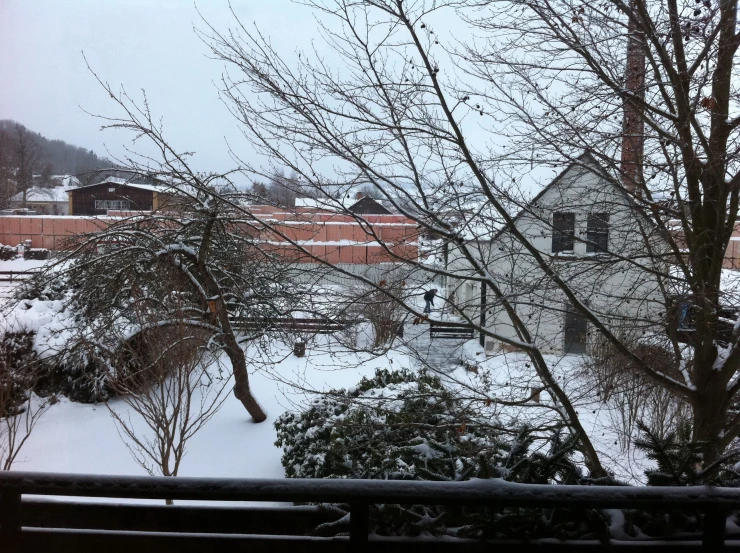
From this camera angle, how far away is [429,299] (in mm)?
4094

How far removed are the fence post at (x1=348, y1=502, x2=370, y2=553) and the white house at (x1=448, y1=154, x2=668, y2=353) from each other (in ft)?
8.33

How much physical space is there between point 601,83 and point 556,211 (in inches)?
35.6

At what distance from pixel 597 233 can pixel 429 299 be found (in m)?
1.40

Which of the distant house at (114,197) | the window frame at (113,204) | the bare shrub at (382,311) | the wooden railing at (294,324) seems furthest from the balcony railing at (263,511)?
the window frame at (113,204)

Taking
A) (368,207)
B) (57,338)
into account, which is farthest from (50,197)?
(368,207)

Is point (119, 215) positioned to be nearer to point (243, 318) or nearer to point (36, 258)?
point (36, 258)

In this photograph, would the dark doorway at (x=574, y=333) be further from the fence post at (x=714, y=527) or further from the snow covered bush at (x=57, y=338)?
the snow covered bush at (x=57, y=338)

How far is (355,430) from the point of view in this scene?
13.6 feet

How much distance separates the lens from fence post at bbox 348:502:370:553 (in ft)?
4.41

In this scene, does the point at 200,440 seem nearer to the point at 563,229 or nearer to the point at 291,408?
the point at 291,408

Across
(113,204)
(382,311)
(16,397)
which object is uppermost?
(113,204)

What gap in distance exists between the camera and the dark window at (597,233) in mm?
4055

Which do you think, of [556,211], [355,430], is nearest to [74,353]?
[355,430]

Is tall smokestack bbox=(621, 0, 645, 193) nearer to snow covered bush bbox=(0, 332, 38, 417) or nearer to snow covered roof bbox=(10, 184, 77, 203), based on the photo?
snow covered roof bbox=(10, 184, 77, 203)
